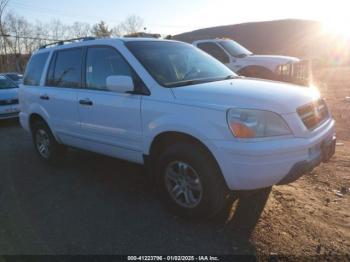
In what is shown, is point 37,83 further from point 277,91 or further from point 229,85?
point 277,91

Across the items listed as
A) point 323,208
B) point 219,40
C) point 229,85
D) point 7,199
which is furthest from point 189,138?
point 219,40

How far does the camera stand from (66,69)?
5547 millimetres

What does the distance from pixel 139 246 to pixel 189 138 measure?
1.13m

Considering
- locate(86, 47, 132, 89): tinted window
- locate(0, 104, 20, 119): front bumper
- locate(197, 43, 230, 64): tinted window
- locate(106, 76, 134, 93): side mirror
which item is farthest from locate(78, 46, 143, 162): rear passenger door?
locate(197, 43, 230, 64): tinted window

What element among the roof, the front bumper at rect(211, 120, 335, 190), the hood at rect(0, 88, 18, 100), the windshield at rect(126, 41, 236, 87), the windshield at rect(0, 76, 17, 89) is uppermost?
the roof

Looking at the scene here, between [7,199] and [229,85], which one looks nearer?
[229,85]

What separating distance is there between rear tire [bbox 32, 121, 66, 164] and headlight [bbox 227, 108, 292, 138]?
3472 millimetres

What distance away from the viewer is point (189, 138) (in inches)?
150

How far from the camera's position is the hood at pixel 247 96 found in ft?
11.7

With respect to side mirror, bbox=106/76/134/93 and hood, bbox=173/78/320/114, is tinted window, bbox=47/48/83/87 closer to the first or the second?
side mirror, bbox=106/76/134/93

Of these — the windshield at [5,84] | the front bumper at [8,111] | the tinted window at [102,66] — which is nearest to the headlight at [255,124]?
the tinted window at [102,66]

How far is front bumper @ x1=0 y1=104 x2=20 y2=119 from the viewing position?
10.9m

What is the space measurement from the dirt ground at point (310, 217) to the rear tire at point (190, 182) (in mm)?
541

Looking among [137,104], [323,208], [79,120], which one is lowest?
[323,208]
